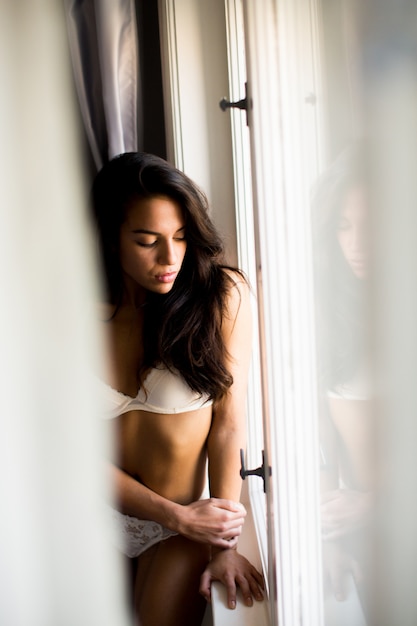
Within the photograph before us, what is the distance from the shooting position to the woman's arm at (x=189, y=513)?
3.63 ft

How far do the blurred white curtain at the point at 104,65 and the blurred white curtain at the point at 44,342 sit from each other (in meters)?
0.84

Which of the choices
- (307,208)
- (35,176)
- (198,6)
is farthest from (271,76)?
(198,6)

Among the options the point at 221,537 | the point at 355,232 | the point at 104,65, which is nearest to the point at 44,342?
the point at 355,232

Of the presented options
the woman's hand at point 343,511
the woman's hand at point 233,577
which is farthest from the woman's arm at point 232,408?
the woman's hand at point 343,511

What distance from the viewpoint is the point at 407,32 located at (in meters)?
0.47

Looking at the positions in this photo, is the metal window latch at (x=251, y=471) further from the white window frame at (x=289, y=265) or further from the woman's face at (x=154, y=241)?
the woman's face at (x=154, y=241)

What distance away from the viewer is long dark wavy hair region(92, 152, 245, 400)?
1011 mm

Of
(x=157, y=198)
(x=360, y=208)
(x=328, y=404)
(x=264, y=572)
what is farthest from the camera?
(x=264, y=572)

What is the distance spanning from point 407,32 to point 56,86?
29 centimetres

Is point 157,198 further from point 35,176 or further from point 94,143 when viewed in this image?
point 35,176

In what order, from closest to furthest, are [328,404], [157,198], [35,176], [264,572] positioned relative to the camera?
[35,176] < [328,404] < [157,198] < [264,572]

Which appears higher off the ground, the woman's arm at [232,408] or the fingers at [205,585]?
the woman's arm at [232,408]

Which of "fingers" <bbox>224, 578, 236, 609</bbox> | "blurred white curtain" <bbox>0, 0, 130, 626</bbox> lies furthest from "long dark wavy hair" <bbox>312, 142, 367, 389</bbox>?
"fingers" <bbox>224, 578, 236, 609</bbox>

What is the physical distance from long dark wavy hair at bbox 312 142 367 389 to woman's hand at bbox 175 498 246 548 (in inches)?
22.3
